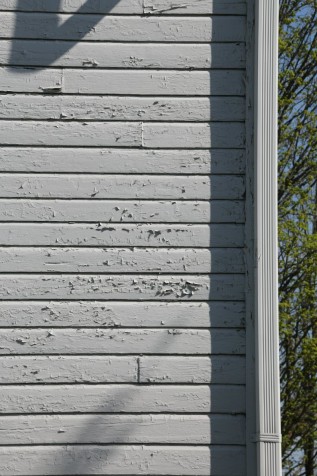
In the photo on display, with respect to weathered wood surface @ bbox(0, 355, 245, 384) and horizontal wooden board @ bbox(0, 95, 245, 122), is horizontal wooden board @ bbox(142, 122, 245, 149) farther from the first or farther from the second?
weathered wood surface @ bbox(0, 355, 245, 384)

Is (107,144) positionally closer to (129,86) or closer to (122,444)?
(129,86)

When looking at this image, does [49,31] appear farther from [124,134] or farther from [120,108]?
[124,134]

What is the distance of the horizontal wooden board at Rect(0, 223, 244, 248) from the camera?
12.3ft

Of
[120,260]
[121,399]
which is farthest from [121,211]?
[121,399]

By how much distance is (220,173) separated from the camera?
383 centimetres

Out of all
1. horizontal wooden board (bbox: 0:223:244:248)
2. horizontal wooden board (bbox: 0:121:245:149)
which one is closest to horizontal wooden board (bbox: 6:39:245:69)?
horizontal wooden board (bbox: 0:121:245:149)

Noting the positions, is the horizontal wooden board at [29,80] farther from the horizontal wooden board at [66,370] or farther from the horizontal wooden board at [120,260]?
the horizontal wooden board at [66,370]

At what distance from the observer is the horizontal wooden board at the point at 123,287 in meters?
3.71

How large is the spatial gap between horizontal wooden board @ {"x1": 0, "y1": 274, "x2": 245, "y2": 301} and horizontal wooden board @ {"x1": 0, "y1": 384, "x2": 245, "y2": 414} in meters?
0.39

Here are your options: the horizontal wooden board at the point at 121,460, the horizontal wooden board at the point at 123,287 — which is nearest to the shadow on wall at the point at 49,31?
the horizontal wooden board at the point at 123,287

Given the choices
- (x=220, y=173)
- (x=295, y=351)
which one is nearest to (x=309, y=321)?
(x=295, y=351)

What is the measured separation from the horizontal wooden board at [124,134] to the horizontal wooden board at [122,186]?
0.15 meters

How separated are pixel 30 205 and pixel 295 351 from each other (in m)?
7.65

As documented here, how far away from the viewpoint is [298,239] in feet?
34.5
